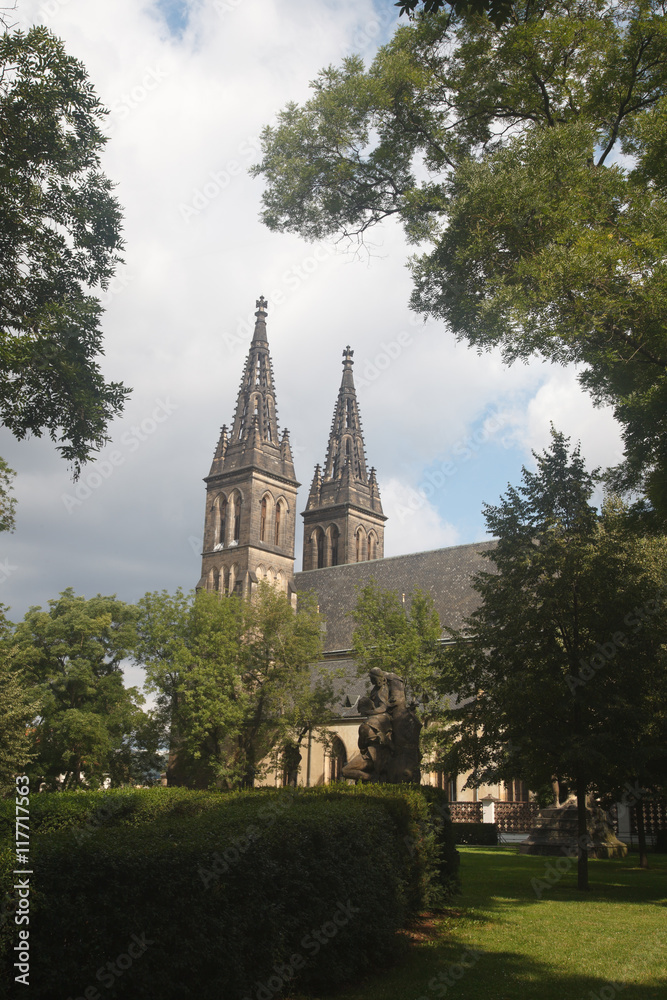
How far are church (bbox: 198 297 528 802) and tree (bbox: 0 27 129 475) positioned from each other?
38.3m

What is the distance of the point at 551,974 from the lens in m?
8.27

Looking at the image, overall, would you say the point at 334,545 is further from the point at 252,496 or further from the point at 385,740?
the point at 385,740

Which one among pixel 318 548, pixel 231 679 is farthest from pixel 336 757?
pixel 318 548

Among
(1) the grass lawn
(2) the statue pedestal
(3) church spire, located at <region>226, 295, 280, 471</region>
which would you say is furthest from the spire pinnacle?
(1) the grass lawn

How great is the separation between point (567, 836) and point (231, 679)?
18.6 metres

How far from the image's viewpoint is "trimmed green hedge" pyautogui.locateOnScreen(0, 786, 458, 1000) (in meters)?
5.25

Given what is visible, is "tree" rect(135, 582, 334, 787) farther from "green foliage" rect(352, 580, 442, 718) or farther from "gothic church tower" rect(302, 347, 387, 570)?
"gothic church tower" rect(302, 347, 387, 570)

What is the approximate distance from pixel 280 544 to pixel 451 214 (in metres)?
52.6

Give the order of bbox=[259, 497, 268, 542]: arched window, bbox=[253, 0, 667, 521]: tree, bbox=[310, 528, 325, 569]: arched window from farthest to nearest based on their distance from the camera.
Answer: bbox=[310, 528, 325, 569]: arched window < bbox=[259, 497, 268, 542]: arched window < bbox=[253, 0, 667, 521]: tree

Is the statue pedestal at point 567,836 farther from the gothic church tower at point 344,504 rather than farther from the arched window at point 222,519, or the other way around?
the gothic church tower at point 344,504

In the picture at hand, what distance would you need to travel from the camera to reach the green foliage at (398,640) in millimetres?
35344

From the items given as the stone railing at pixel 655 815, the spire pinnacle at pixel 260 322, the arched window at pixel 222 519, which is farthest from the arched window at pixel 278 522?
the stone railing at pixel 655 815

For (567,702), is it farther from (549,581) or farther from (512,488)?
(512,488)

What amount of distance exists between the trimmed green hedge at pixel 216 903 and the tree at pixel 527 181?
7.18m
